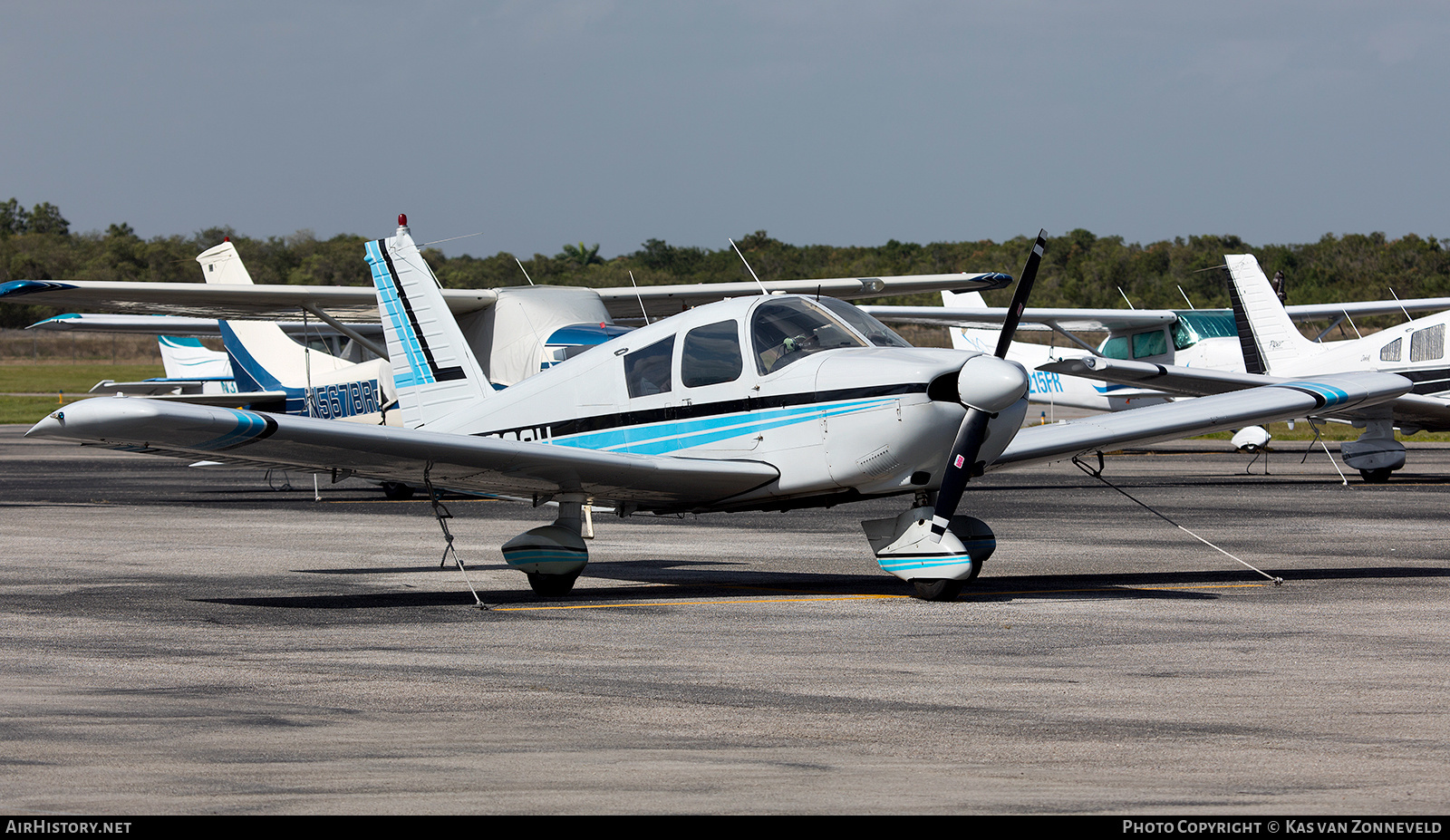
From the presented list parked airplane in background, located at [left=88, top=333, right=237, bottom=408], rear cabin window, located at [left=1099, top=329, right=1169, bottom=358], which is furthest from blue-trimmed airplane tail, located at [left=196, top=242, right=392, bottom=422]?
rear cabin window, located at [left=1099, top=329, right=1169, bottom=358]

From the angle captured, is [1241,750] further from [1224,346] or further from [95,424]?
[1224,346]

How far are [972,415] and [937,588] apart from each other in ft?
4.27

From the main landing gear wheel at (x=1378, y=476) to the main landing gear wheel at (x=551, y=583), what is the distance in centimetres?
1650

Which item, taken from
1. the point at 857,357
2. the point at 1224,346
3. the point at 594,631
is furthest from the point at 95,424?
the point at 1224,346

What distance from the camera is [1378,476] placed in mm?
22953

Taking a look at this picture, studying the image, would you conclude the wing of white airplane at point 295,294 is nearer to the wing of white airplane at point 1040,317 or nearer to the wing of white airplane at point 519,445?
the wing of white airplane at point 519,445


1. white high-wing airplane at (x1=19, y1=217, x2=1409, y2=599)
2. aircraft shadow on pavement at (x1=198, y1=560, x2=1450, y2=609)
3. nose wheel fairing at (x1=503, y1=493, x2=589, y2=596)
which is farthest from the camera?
nose wheel fairing at (x1=503, y1=493, x2=589, y2=596)

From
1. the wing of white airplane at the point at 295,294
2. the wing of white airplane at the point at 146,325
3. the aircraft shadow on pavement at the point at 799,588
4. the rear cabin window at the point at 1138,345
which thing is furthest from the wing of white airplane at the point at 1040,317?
the aircraft shadow on pavement at the point at 799,588

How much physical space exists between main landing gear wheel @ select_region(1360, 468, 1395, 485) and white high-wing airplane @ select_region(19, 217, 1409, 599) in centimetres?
1213

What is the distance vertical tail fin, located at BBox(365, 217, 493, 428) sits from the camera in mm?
12641

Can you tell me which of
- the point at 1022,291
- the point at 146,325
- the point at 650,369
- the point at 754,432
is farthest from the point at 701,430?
the point at 146,325

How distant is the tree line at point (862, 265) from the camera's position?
261ft

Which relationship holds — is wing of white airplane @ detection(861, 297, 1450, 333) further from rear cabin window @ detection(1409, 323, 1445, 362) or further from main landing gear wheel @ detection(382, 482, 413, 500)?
main landing gear wheel @ detection(382, 482, 413, 500)

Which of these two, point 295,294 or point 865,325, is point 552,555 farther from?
point 295,294
